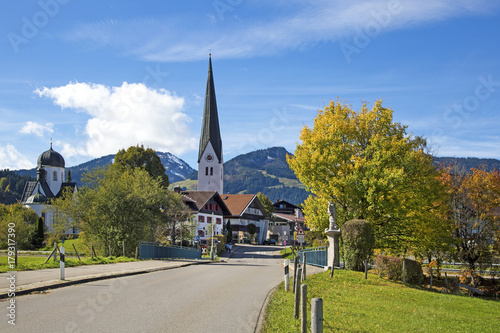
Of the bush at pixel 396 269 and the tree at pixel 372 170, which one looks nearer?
the bush at pixel 396 269

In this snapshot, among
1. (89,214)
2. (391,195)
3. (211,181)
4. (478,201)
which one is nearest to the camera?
(391,195)

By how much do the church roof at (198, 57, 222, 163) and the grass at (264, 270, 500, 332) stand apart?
90.7m

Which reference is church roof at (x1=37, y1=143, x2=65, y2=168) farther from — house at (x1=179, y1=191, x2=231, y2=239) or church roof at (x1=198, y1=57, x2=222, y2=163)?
house at (x1=179, y1=191, x2=231, y2=239)

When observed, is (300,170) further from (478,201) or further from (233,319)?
(233,319)

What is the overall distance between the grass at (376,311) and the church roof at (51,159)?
11649cm

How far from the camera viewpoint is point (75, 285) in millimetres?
13914

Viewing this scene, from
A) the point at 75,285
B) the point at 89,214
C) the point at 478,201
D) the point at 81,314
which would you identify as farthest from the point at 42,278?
the point at 478,201

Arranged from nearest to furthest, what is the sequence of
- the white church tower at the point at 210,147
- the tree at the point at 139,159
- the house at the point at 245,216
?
the tree at the point at 139,159
the house at the point at 245,216
the white church tower at the point at 210,147

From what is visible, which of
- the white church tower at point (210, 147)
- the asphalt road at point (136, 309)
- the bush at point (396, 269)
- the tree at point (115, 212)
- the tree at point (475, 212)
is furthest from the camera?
the white church tower at point (210, 147)

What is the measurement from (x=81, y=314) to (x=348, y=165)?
19.9 m

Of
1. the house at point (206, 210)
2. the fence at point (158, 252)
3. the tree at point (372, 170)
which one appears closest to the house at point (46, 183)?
the house at point (206, 210)

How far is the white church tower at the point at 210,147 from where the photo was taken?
108 metres

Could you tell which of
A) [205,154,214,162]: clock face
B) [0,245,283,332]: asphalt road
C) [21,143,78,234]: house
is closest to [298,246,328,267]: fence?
[0,245,283,332]: asphalt road

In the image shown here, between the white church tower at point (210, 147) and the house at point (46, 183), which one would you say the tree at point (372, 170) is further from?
the house at point (46, 183)
